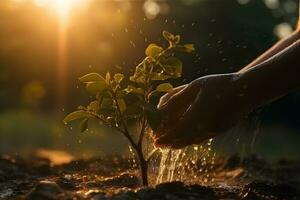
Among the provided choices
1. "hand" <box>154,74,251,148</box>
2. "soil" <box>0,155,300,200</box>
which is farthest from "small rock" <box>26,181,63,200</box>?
"hand" <box>154,74,251,148</box>

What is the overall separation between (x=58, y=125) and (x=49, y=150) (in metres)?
3.61

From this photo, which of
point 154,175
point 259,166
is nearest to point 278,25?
point 259,166

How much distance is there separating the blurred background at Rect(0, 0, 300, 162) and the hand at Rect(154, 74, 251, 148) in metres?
6.72

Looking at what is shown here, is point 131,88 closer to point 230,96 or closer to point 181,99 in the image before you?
point 181,99

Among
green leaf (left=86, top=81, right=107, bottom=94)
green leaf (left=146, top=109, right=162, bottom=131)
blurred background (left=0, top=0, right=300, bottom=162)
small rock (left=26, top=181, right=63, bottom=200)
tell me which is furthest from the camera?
blurred background (left=0, top=0, right=300, bottom=162)

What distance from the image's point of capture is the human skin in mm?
2496

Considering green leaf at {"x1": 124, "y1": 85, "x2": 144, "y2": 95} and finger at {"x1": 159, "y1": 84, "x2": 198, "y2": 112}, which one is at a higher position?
green leaf at {"x1": 124, "y1": 85, "x2": 144, "y2": 95}

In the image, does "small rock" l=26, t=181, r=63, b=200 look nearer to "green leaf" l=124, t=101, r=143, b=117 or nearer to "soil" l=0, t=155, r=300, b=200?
"soil" l=0, t=155, r=300, b=200

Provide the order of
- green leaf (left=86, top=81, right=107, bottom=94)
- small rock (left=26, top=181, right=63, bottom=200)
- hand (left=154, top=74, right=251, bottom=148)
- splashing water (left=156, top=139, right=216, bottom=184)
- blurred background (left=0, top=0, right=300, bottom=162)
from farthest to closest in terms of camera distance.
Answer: blurred background (left=0, top=0, right=300, bottom=162) < splashing water (left=156, top=139, right=216, bottom=184) < green leaf (left=86, top=81, right=107, bottom=94) < hand (left=154, top=74, right=251, bottom=148) < small rock (left=26, top=181, right=63, bottom=200)

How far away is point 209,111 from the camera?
2.49 m

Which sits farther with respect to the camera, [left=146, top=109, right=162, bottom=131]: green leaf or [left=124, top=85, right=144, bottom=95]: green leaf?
[left=124, top=85, right=144, bottom=95]: green leaf

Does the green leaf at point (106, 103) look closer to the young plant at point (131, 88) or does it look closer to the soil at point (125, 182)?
the young plant at point (131, 88)

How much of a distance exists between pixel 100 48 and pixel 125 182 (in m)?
10.0

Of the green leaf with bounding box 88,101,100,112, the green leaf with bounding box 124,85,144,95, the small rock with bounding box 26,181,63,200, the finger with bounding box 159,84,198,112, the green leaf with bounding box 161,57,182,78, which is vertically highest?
the green leaf with bounding box 161,57,182,78
